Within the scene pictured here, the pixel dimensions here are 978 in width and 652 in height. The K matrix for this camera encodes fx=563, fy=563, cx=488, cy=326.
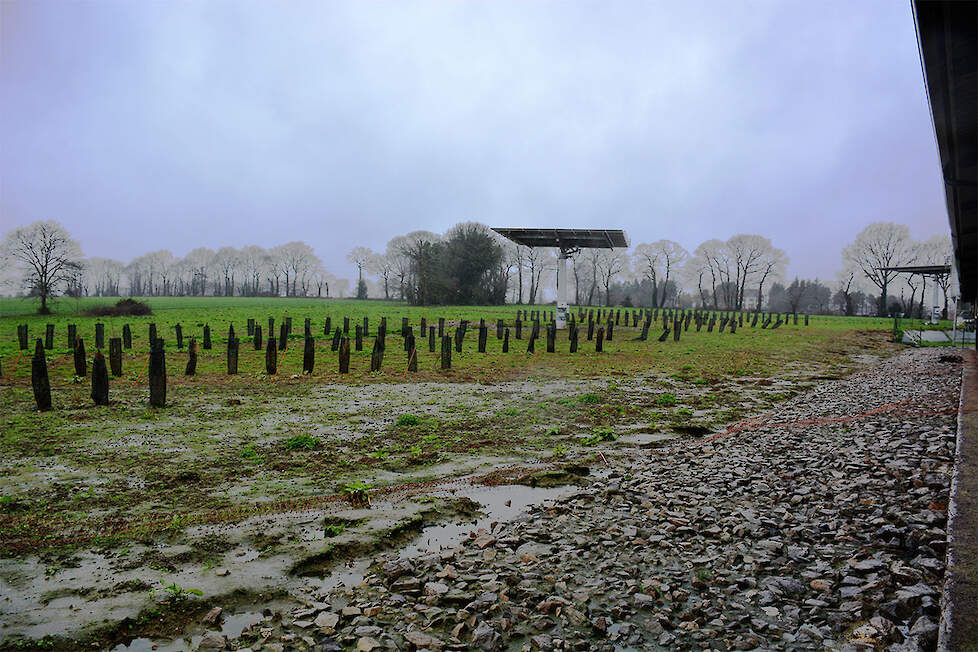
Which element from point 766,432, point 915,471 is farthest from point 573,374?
point 915,471

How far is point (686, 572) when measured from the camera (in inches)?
193

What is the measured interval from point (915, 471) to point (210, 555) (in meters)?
7.92

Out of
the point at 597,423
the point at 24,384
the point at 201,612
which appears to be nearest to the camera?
the point at 201,612

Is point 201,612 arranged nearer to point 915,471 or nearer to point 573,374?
point 915,471

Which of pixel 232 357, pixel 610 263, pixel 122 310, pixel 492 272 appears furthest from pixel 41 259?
pixel 610 263

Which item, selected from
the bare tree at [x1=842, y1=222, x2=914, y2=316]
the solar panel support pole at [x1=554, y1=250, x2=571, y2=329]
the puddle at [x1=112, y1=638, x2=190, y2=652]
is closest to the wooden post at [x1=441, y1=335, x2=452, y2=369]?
the puddle at [x1=112, y1=638, x2=190, y2=652]

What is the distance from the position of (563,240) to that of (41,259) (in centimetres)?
2805

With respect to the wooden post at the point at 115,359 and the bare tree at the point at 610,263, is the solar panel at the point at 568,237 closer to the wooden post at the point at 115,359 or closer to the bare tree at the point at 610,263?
the wooden post at the point at 115,359

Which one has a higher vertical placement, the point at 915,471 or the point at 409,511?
the point at 915,471

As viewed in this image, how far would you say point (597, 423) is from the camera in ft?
36.5

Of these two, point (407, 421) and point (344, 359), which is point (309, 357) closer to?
point (344, 359)

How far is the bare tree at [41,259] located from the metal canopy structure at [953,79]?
29.9 metres

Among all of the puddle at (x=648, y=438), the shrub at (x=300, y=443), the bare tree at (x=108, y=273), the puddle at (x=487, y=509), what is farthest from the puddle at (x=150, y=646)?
the bare tree at (x=108, y=273)

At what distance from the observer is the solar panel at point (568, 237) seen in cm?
3628
